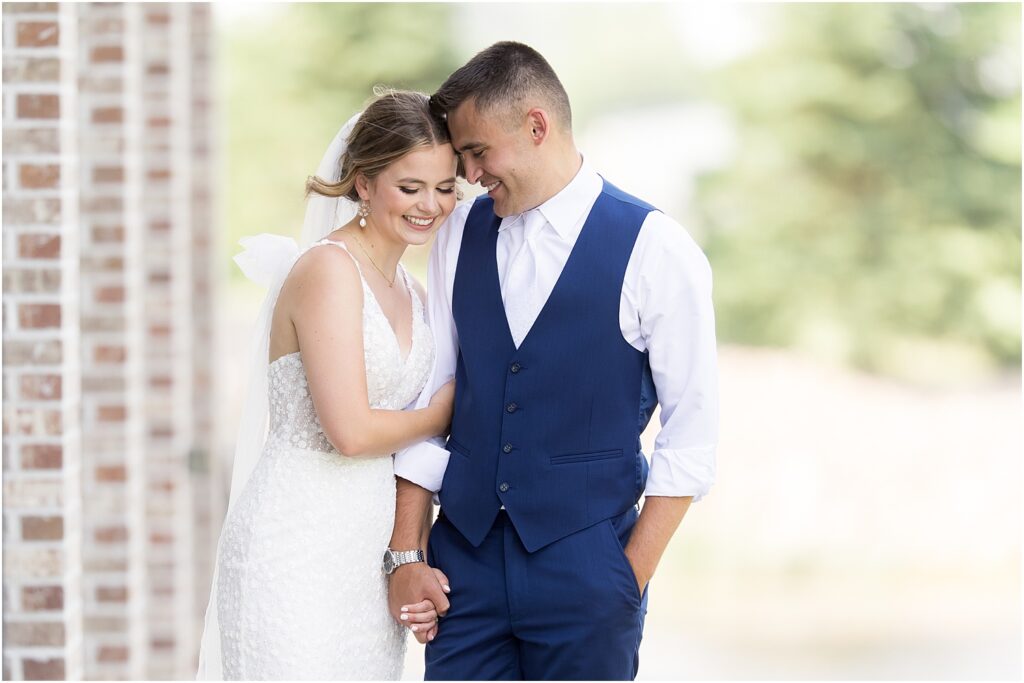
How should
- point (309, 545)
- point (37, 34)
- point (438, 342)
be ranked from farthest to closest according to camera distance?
point (37, 34) → point (438, 342) → point (309, 545)

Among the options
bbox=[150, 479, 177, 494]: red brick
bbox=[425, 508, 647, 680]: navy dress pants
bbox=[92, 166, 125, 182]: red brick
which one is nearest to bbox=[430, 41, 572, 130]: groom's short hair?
bbox=[425, 508, 647, 680]: navy dress pants

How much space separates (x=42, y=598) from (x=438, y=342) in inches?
41.7

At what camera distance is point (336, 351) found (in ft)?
7.13

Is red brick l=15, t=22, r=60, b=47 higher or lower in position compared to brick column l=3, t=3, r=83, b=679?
higher

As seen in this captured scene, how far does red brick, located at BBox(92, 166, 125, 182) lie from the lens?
11.7 ft

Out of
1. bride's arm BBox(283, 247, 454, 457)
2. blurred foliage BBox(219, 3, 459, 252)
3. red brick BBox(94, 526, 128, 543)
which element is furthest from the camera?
blurred foliage BBox(219, 3, 459, 252)

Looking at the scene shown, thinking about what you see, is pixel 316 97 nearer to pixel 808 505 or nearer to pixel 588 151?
pixel 588 151

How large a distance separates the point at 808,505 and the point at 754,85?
5459mm

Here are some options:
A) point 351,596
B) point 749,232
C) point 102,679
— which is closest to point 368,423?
point 351,596

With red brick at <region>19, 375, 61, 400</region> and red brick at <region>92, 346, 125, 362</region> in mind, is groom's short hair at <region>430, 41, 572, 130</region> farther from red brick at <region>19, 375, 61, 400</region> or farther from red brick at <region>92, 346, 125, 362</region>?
red brick at <region>92, 346, 125, 362</region>

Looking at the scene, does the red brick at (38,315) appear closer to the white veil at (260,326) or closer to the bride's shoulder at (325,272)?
the white veil at (260,326)

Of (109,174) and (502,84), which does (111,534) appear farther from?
(502,84)

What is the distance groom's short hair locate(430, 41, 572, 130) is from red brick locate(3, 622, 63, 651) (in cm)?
140

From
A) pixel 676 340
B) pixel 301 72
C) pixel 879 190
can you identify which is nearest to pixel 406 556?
pixel 676 340
